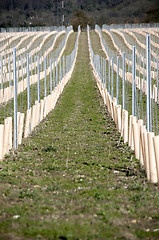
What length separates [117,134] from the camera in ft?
52.3

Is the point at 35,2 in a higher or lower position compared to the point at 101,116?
higher

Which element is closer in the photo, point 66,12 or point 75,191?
point 75,191

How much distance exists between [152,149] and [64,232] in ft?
11.1

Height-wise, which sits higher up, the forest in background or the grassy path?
the forest in background

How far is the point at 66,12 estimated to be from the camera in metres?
190

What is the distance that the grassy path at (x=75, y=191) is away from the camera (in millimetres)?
6498

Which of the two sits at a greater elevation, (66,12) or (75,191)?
(66,12)

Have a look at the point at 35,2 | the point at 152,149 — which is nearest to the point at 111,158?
the point at 152,149

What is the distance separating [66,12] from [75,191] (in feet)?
611

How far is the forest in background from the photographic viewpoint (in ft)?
445

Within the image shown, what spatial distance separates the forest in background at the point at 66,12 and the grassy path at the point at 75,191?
372 ft

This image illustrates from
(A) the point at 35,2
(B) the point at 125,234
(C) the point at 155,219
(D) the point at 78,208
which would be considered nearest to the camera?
(B) the point at 125,234

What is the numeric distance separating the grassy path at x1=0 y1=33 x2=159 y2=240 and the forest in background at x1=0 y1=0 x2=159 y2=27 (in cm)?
11331

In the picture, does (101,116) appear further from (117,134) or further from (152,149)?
(152,149)
